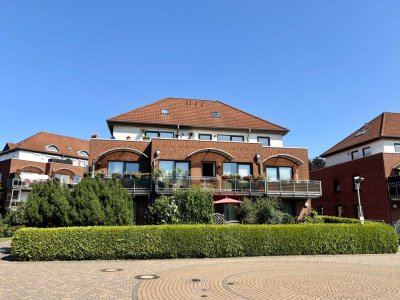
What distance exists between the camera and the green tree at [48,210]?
Result: 1562 centimetres

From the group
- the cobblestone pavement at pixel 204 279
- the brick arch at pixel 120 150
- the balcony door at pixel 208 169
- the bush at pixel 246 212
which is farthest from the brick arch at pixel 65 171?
the cobblestone pavement at pixel 204 279

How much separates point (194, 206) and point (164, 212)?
63.6 inches

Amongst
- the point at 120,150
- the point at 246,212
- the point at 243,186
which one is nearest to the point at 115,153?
the point at 120,150

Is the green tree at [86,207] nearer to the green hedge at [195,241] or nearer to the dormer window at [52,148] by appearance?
the green hedge at [195,241]

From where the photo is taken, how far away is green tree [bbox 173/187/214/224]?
61.0 ft

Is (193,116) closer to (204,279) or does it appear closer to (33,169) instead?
(33,169)

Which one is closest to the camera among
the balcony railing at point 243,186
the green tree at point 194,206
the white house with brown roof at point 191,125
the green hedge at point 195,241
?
the green hedge at point 195,241

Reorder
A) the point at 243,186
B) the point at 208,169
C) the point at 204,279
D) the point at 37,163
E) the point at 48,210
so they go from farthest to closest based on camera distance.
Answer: the point at 37,163 → the point at 208,169 → the point at 243,186 → the point at 48,210 → the point at 204,279

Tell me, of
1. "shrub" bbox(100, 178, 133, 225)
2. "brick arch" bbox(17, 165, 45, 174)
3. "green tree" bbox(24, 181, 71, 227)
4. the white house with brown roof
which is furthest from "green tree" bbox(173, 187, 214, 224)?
"brick arch" bbox(17, 165, 45, 174)

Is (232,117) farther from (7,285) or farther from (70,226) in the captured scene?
(7,285)

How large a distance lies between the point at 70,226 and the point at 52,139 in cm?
3477

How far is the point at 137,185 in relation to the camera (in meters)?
24.3

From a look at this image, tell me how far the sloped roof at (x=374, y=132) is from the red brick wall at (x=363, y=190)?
6.50 feet

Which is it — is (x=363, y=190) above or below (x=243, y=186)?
above
